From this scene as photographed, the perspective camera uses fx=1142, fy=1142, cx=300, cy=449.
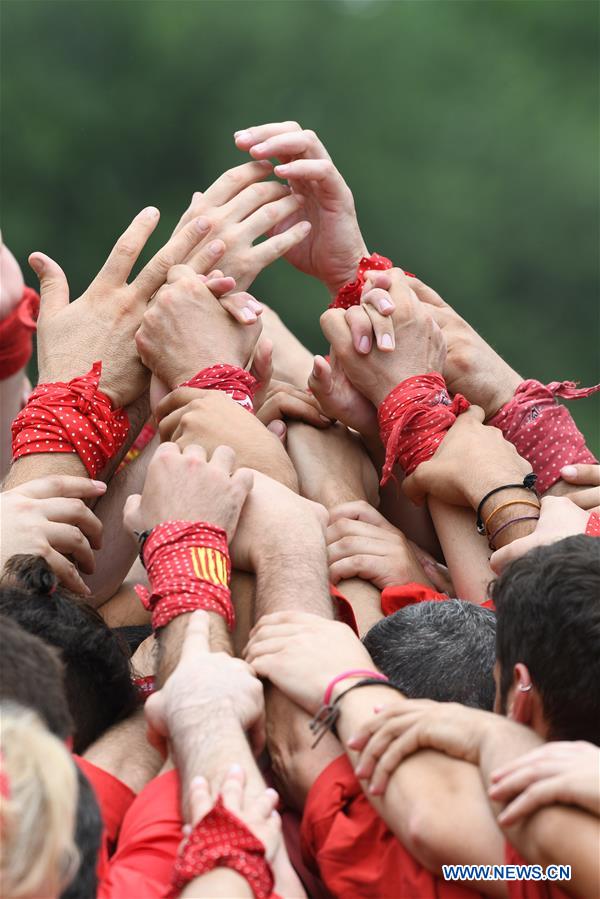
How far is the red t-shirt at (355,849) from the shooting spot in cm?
132

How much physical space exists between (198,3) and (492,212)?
6.02ft

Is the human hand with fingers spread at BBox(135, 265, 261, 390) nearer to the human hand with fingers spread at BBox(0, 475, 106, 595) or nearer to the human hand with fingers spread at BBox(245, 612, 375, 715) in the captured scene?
the human hand with fingers spread at BBox(0, 475, 106, 595)

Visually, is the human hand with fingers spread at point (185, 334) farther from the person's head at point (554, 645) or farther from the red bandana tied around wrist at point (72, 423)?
the person's head at point (554, 645)

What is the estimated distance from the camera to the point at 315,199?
7.89 feet

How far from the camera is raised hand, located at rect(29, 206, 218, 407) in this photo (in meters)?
2.09

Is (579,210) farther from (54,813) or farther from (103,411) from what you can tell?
(54,813)

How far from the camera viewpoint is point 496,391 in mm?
2301

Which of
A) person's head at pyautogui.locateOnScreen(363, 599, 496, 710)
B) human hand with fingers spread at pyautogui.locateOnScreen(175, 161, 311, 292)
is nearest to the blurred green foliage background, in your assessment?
human hand with fingers spread at pyautogui.locateOnScreen(175, 161, 311, 292)

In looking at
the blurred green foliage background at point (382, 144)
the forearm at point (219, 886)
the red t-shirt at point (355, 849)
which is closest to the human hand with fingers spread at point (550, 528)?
the red t-shirt at point (355, 849)

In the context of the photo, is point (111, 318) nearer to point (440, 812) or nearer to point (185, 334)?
point (185, 334)

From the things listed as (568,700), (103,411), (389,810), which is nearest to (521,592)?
(568,700)

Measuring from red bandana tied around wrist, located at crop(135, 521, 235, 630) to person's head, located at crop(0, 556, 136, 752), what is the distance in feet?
0.33

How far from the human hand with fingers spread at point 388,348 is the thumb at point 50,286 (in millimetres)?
521

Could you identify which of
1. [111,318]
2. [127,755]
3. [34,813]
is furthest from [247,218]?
[34,813]
